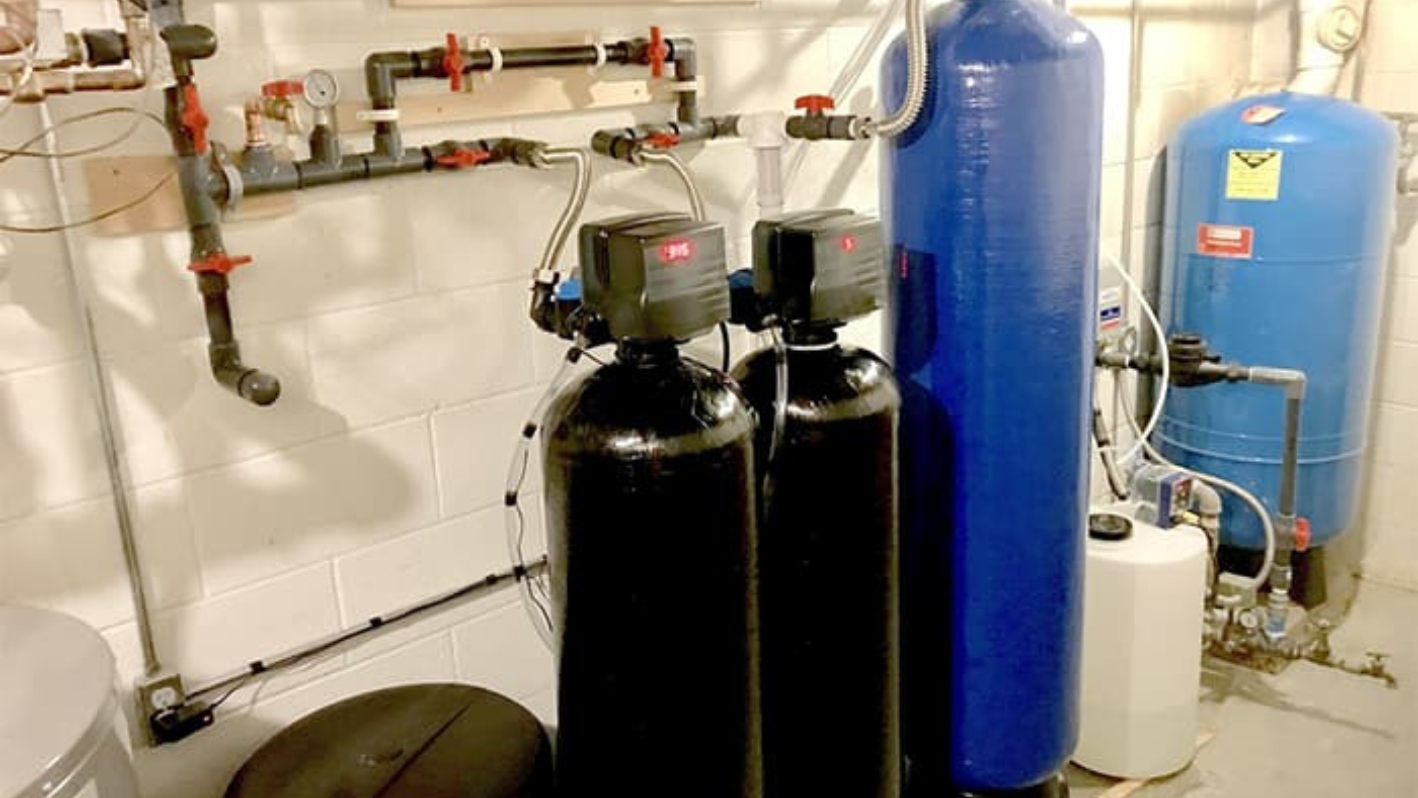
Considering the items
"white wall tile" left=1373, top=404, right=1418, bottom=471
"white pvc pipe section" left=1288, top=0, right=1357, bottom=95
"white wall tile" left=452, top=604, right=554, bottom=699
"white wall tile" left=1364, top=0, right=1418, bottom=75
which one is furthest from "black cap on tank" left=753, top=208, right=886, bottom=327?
"white wall tile" left=1373, top=404, right=1418, bottom=471

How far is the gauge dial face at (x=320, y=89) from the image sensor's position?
1.53m

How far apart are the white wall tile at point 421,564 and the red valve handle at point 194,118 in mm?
660

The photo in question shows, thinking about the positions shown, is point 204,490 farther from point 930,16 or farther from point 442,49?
point 930,16

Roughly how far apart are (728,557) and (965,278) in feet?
2.14

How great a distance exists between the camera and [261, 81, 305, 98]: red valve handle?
4.99 ft

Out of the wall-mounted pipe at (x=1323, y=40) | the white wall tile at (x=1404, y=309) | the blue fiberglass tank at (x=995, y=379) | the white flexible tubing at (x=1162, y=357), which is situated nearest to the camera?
the blue fiberglass tank at (x=995, y=379)

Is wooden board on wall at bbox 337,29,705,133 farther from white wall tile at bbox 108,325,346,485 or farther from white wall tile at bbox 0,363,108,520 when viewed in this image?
white wall tile at bbox 0,363,108,520

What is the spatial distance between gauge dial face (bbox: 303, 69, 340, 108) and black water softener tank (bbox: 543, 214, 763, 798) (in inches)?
16.9

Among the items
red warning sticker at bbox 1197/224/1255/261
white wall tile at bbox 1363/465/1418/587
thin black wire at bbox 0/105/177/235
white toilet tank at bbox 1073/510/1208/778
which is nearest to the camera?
thin black wire at bbox 0/105/177/235

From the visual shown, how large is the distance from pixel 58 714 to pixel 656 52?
1333mm

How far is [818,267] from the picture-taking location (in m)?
1.58

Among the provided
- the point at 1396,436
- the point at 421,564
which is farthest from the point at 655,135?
the point at 1396,436

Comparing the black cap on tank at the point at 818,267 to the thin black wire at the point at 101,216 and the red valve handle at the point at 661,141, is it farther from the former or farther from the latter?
the thin black wire at the point at 101,216

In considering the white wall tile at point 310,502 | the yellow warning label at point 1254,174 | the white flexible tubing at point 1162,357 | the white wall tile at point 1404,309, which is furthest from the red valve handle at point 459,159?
the white wall tile at point 1404,309
